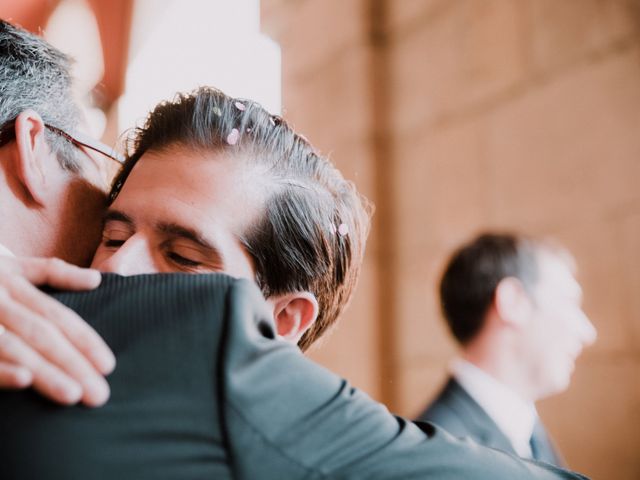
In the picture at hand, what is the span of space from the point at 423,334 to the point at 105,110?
9.10 feet

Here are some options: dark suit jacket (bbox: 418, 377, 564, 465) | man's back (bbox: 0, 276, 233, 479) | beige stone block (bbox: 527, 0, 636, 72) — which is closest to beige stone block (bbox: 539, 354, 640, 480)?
dark suit jacket (bbox: 418, 377, 564, 465)

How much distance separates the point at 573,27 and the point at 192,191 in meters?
2.51

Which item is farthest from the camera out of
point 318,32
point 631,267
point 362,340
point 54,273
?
point 318,32

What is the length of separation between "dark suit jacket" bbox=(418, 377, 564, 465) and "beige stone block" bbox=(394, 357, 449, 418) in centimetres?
135

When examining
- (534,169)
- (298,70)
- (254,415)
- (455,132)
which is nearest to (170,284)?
(254,415)

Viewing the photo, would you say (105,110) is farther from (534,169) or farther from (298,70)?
(534,169)

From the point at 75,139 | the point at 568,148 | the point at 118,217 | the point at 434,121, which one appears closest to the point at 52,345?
the point at 118,217

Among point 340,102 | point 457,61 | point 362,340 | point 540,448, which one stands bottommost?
point 540,448

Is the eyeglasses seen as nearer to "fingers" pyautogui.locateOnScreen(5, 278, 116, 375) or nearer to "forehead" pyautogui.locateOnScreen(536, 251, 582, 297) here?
"fingers" pyautogui.locateOnScreen(5, 278, 116, 375)

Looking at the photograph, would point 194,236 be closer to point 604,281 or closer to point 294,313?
point 294,313

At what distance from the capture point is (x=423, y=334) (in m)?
3.87

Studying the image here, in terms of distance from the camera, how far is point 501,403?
7.93ft

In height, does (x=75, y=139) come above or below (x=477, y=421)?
above

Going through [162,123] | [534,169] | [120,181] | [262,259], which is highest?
[534,169]
